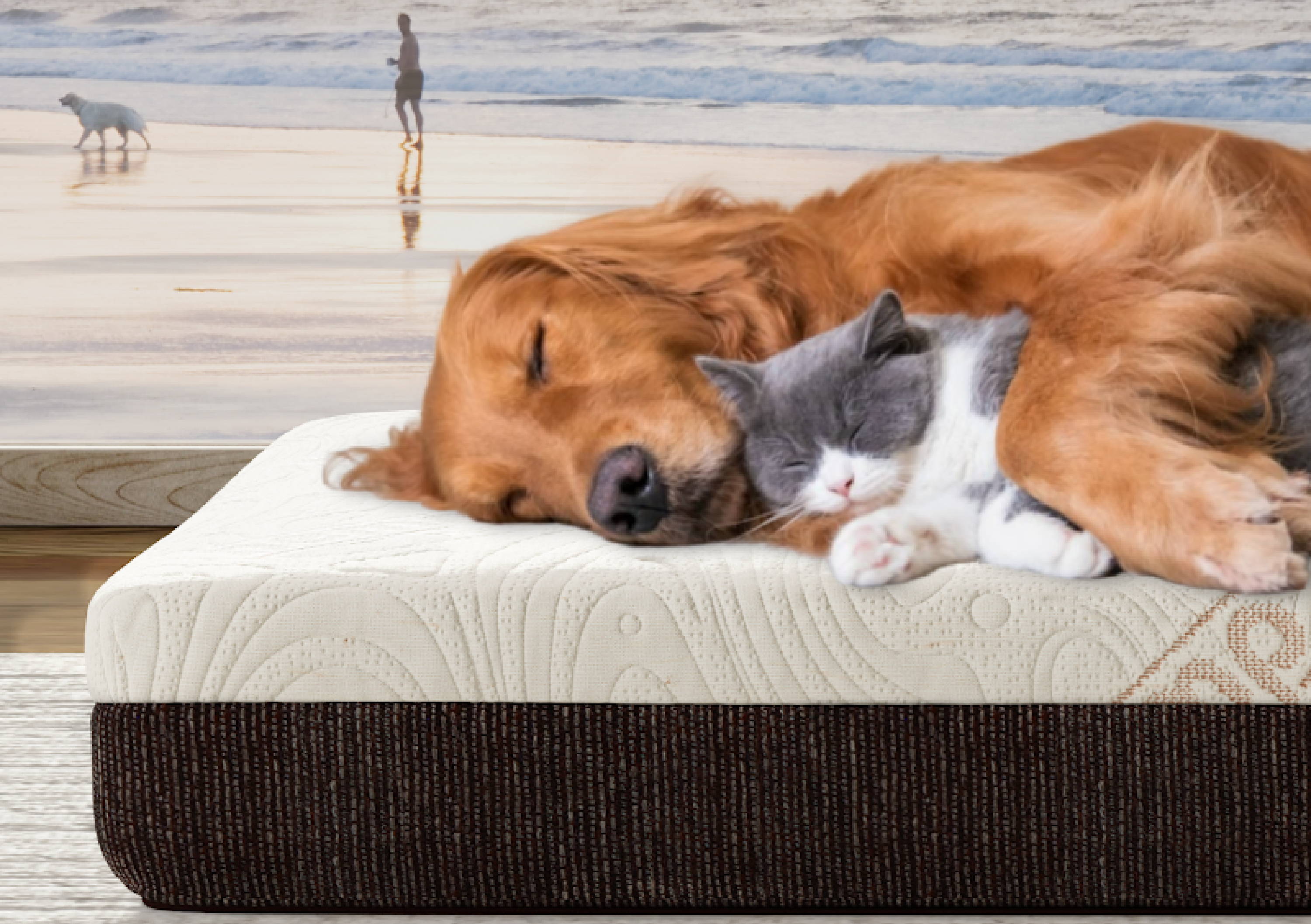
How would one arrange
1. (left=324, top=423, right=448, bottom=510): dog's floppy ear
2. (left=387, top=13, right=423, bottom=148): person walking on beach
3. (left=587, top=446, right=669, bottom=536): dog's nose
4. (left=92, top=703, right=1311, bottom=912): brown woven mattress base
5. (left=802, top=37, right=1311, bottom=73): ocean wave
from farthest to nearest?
(left=387, top=13, right=423, bottom=148): person walking on beach
(left=802, top=37, right=1311, bottom=73): ocean wave
(left=324, top=423, right=448, bottom=510): dog's floppy ear
(left=587, top=446, right=669, bottom=536): dog's nose
(left=92, top=703, right=1311, bottom=912): brown woven mattress base

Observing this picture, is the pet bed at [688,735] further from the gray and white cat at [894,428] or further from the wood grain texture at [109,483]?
the wood grain texture at [109,483]

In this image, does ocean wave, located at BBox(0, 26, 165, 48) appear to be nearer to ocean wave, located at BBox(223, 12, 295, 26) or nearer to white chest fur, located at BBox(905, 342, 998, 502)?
ocean wave, located at BBox(223, 12, 295, 26)

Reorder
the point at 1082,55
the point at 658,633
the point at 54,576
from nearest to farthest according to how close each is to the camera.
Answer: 1. the point at 658,633
2. the point at 54,576
3. the point at 1082,55

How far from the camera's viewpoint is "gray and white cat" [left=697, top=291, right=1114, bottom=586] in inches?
59.9

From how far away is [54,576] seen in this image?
3.43 m

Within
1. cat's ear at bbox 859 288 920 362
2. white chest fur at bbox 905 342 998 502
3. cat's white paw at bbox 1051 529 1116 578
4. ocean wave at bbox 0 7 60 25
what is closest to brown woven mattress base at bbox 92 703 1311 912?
cat's white paw at bbox 1051 529 1116 578

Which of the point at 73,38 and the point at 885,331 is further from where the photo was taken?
the point at 73,38

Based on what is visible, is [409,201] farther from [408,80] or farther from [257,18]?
[257,18]

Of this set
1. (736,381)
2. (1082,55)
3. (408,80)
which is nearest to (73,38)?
(408,80)

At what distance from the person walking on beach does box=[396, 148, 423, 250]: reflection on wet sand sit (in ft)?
0.28

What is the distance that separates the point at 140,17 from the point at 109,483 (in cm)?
130

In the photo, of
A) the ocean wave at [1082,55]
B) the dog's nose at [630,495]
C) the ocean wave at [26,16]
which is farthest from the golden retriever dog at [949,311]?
the ocean wave at [26,16]

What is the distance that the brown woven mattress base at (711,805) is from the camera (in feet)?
4.83

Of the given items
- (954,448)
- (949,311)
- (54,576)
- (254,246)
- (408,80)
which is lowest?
(54,576)
